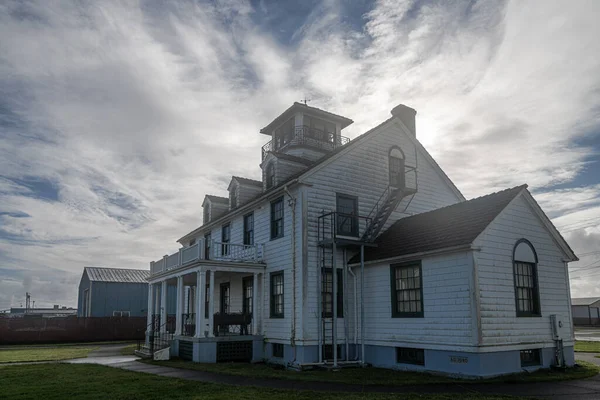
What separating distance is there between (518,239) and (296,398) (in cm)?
885

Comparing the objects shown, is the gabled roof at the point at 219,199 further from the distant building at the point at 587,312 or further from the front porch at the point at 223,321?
the distant building at the point at 587,312

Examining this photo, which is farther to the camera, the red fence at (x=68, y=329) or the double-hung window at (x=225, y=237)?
the red fence at (x=68, y=329)

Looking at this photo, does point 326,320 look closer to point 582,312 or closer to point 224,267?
point 224,267

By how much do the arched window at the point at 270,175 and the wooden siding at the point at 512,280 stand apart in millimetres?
9821

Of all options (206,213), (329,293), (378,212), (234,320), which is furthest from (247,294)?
(206,213)

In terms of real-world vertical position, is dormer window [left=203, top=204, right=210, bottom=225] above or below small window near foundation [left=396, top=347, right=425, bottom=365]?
above

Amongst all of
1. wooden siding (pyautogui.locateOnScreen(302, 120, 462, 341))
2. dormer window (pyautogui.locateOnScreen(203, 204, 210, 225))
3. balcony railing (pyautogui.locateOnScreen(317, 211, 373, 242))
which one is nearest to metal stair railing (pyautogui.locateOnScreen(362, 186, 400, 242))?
wooden siding (pyautogui.locateOnScreen(302, 120, 462, 341))

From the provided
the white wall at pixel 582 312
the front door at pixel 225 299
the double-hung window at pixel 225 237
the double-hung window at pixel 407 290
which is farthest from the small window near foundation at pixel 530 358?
the white wall at pixel 582 312

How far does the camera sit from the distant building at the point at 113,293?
4575cm

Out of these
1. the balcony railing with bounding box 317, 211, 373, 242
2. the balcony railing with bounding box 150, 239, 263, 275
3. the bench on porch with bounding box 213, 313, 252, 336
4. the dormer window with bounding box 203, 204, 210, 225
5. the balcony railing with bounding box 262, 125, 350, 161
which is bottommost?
the bench on porch with bounding box 213, 313, 252, 336

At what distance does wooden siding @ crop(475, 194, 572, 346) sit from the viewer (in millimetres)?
14781

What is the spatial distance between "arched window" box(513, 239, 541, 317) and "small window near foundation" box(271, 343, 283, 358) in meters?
8.48

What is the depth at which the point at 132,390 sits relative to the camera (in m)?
12.6

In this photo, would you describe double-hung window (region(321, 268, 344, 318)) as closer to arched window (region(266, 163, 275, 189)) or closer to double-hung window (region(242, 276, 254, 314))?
double-hung window (region(242, 276, 254, 314))
